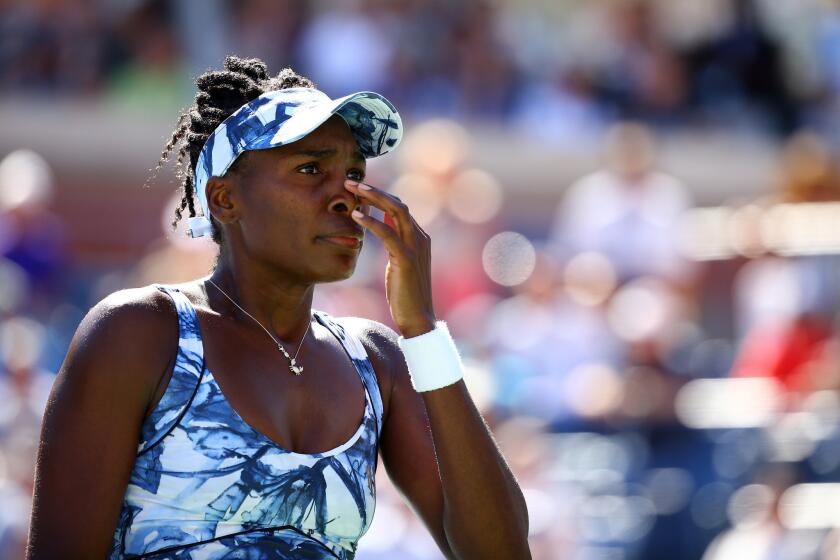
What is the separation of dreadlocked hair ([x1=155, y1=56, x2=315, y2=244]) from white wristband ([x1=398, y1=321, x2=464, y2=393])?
1.79ft

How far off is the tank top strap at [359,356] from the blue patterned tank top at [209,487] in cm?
31

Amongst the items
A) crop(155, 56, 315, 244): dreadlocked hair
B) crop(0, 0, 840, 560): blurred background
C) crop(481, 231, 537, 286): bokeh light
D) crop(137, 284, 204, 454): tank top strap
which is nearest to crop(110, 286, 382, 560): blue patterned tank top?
crop(137, 284, 204, 454): tank top strap

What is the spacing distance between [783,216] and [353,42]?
11.8 feet

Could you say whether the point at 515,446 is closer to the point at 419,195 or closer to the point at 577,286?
the point at 577,286

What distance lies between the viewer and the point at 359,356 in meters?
3.35

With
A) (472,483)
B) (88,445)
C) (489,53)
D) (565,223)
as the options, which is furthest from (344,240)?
(489,53)

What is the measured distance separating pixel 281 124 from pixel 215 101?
289mm

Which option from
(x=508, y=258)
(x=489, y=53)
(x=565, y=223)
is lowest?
(x=508, y=258)

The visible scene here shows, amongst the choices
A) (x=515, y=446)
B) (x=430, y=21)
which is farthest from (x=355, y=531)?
(x=430, y=21)

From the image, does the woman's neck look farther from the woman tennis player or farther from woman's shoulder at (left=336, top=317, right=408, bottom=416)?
woman's shoulder at (left=336, top=317, right=408, bottom=416)

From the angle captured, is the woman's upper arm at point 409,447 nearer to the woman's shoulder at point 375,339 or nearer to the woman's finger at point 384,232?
the woman's shoulder at point 375,339

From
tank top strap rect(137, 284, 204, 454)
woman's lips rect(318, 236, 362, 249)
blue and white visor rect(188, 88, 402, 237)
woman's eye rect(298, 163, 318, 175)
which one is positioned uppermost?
blue and white visor rect(188, 88, 402, 237)

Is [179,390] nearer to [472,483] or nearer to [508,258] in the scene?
[472,483]

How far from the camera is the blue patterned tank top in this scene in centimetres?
286
